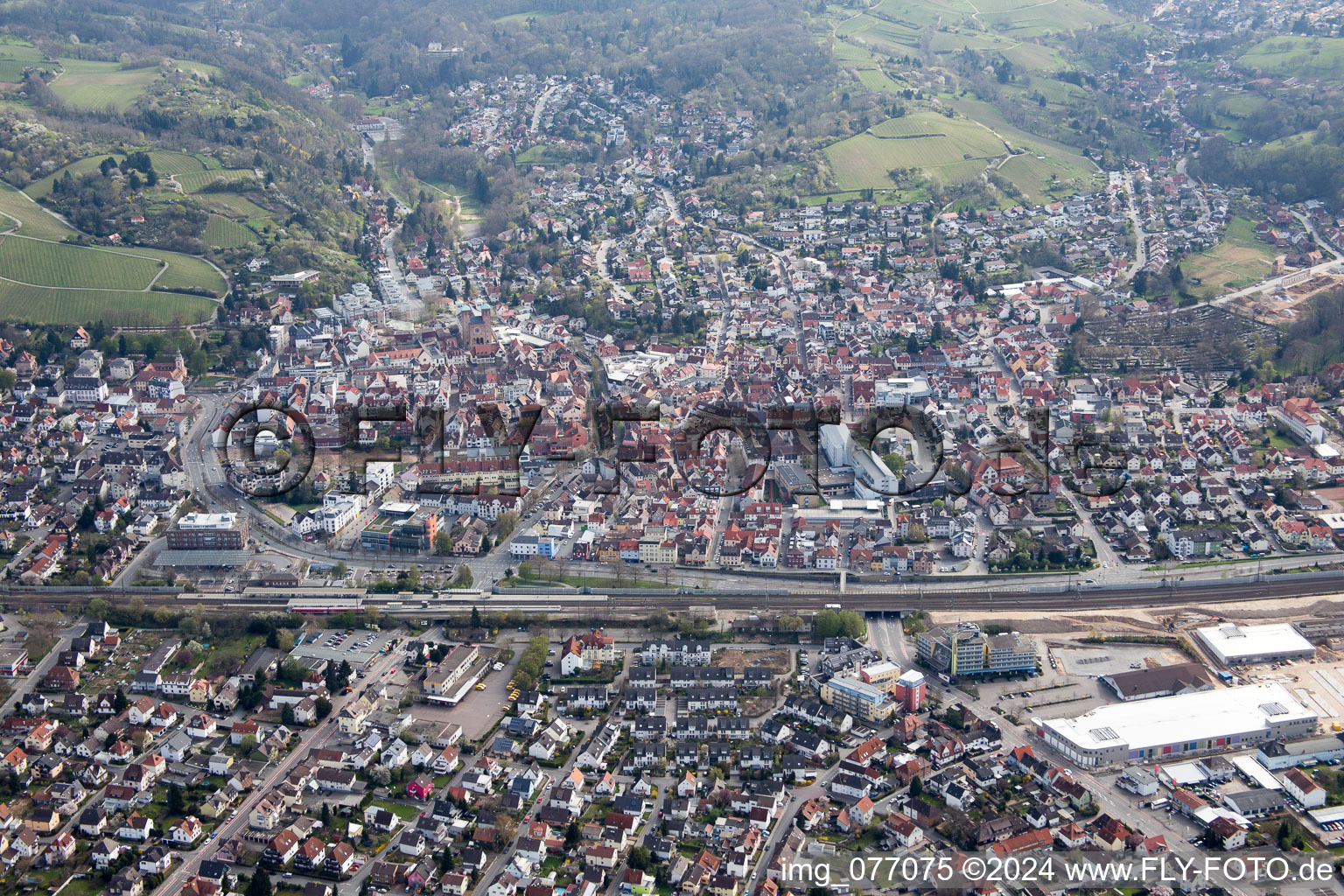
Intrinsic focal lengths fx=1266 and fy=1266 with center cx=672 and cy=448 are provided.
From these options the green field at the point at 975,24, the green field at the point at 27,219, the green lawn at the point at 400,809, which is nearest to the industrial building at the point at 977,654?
the green lawn at the point at 400,809

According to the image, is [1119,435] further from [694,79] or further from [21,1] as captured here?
[21,1]

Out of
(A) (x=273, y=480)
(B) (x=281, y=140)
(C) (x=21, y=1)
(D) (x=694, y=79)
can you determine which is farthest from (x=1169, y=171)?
(C) (x=21, y=1)

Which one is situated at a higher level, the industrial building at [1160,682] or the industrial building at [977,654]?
the industrial building at [977,654]

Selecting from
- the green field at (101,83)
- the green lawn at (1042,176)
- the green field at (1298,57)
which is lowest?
the green lawn at (1042,176)

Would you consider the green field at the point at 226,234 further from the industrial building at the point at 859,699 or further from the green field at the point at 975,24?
the green field at the point at 975,24

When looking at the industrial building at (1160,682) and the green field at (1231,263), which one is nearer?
the industrial building at (1160,682)

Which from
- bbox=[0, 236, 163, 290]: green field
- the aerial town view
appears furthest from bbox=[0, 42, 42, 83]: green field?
bbox=[0, 236, 163, 290]: green field

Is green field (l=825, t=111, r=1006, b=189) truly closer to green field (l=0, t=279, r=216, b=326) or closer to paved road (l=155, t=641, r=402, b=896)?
green field (l=0, t=279, r=216, b=326)
